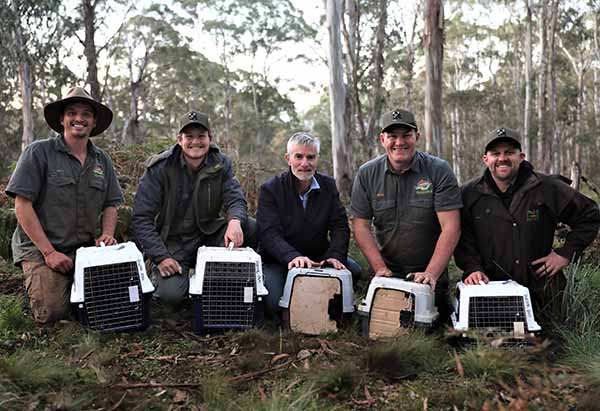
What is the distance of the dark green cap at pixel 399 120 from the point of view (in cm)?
385

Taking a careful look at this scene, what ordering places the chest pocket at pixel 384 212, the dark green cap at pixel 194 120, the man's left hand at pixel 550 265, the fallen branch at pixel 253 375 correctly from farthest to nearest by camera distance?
the dark green cap at pixel 194 120 < the chest pocket at pixel 384 212 < the man's left hand at pixel 550 265 < the fallen branch at pixel 253 375

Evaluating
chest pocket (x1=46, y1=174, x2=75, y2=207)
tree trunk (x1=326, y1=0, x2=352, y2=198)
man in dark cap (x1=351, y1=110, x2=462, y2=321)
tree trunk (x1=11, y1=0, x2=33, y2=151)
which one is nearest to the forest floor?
man in dark cap (x1=351, y1=110, x2=462, y2=321)

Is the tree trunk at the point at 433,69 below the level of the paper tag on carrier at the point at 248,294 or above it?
above

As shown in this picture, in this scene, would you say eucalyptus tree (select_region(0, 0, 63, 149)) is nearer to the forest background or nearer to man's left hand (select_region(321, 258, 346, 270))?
the forest background

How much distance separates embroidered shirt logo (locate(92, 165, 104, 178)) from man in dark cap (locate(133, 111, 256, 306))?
311mm

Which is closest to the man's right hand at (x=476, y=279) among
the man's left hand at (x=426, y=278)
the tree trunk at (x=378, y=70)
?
the man's left hand at (x=426, y=278)

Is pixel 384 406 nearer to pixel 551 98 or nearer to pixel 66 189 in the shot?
pixel 66 189

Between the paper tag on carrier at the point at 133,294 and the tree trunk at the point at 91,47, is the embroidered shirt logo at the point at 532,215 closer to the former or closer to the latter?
the paper tag on carrier at the point at 133,294

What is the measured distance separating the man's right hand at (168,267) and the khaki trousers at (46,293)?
70cm

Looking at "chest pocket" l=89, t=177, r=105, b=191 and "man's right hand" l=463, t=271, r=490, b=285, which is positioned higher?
"chest pocket" l=89, t=177, r=105, b=191

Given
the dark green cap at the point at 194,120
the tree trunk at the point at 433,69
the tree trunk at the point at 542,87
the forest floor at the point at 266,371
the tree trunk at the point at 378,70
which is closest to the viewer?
the forest floor at the point at 266,371

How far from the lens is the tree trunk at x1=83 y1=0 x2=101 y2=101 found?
17625 mm

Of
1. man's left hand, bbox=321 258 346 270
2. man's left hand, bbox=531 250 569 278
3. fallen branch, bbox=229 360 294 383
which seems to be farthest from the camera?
man's left hand, bbox=321 258 346 270

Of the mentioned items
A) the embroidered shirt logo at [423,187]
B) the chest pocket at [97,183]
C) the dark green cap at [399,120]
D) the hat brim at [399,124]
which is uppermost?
the dark green cap at [399,120]
